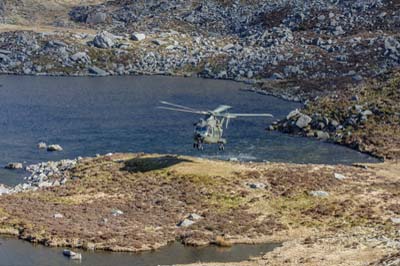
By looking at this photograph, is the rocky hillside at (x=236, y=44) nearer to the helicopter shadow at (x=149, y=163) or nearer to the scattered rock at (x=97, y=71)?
the scattered rock at (x=97, y=71)

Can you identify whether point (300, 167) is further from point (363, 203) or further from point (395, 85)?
point (395, 85)

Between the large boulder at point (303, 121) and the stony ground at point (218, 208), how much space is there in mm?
25119

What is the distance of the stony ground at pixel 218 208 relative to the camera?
54.7 meters

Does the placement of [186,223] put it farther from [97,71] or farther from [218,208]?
[97,71]

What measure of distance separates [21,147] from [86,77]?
62.9m

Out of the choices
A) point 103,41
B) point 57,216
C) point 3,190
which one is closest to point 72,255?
point 57,216

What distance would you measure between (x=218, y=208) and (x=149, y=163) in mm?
13312

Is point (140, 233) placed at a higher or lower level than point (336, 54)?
lower

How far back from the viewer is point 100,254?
53.1m

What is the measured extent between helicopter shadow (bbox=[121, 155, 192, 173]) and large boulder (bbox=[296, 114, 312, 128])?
30766 millimetres

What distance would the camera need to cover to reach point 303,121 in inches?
4038

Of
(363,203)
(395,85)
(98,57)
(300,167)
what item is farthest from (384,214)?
(98,57)

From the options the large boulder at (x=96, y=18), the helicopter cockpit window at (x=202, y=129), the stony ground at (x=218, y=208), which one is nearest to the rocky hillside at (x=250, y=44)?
the large boulder at (x=96, y=18)

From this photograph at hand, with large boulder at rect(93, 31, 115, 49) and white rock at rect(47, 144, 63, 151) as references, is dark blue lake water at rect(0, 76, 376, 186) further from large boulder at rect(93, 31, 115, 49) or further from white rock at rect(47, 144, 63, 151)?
large boulder at rect(93, 31, 115, 49)
